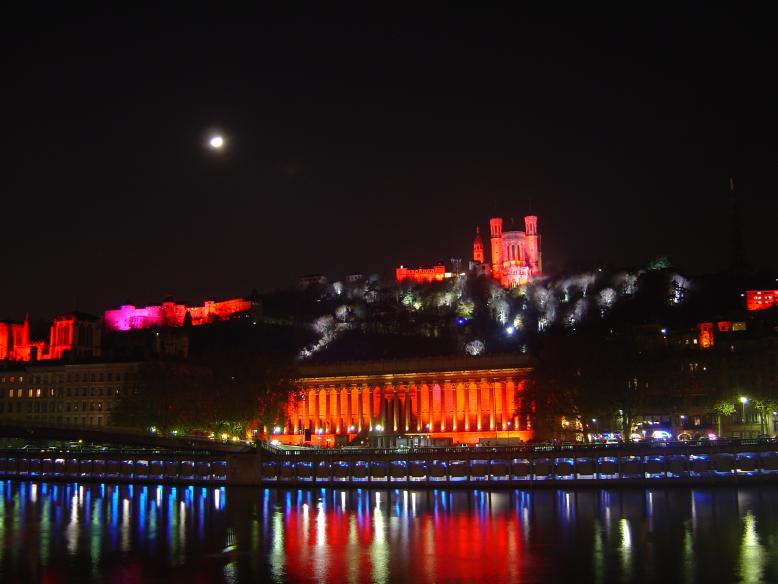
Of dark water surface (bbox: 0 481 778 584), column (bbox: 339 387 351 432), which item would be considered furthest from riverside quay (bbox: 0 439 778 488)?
column (bbox: 339 387 351 432)

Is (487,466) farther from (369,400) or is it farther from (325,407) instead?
(325,407)

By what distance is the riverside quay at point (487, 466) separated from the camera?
226ft

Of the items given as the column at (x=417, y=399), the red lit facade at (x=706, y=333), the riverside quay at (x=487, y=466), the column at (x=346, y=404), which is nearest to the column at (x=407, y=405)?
the column at (x=417, y=399)

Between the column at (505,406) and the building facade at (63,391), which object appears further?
the building facade at (63,391)

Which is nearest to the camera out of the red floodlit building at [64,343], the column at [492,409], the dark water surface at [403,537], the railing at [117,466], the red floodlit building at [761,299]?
the dark water surface at [403,537]

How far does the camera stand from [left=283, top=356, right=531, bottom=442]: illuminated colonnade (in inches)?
5217

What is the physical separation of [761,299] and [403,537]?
129382 mm

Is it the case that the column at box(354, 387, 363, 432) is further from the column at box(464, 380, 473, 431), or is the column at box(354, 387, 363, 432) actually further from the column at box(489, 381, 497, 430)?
the column at box(489, 381, 497, 430)

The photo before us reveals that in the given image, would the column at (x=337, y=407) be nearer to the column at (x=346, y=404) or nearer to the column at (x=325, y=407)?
the column at (x=346, y=404)

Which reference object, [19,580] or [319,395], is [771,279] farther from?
[19,580]

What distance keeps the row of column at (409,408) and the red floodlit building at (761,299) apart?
5158 cm

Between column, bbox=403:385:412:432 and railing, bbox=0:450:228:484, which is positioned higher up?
column, bbox=403:385:412:432

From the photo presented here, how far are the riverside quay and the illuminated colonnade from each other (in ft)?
157

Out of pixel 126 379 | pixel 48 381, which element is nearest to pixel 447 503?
pixel 126 379
